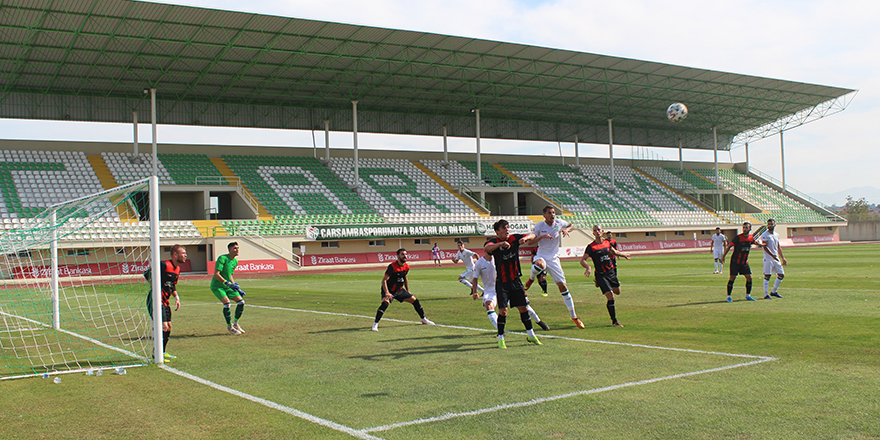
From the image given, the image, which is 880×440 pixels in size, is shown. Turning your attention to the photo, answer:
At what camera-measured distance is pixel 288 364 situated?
8.83 meters

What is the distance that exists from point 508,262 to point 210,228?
32291 mm

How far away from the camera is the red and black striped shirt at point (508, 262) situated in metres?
9.59

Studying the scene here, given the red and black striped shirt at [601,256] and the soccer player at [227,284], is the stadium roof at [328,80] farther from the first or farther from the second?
the red and black striped shirt at [601,256]

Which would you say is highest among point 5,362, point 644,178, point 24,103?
point 24,103

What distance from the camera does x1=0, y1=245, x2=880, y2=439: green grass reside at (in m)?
5.52

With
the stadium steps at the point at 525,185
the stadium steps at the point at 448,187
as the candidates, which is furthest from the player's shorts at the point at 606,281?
the stadium steps at the point at 525,185

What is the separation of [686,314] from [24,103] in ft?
146

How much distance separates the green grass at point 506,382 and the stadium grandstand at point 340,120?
20695 mm

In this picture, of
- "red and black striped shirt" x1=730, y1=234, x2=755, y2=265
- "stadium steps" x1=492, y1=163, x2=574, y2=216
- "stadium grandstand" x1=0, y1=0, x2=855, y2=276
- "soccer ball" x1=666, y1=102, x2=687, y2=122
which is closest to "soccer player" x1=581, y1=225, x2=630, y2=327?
"red and black striped shirt" x1=730, y1=234, x2=755, y2=265

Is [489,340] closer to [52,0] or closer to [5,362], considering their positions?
[5,362]

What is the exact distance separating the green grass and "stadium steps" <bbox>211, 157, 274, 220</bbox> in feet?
93.3

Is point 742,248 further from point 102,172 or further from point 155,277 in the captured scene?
point 102,172

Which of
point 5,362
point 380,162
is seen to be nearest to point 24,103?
point 380,162

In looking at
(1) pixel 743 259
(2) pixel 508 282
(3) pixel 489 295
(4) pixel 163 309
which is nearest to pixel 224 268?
(4) pixel 163 309
